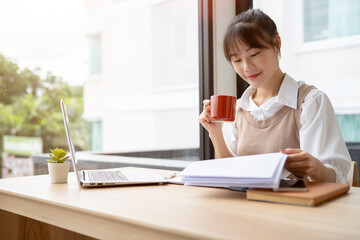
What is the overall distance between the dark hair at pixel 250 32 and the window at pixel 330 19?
32.8 inches

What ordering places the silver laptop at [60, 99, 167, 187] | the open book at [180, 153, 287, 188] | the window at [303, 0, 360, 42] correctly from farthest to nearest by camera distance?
the window at [303, 0, 360, 42] < the silver laptop at [60, 99, 167, 187] < the open book at [180, 153, 287, 188]

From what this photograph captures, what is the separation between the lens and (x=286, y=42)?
2.31 m

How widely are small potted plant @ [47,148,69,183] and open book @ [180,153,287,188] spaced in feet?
1.61

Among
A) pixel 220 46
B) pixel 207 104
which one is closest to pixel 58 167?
pixel 207 104

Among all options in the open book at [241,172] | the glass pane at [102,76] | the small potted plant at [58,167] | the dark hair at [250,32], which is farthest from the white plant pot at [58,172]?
the glass pane at [102,76]

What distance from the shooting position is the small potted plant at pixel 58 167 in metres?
1.27

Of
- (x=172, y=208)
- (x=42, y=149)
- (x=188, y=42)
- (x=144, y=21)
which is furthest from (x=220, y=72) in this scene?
(x=172, y=208)

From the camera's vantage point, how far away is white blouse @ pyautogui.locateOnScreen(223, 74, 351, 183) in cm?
126

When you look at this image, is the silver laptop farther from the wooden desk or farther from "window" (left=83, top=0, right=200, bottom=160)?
"window" (left=83, top=0, right=200, bottom=160)

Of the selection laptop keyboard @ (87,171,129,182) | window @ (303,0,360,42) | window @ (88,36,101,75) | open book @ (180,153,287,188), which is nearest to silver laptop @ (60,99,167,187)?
laptop keyboard @ (87,171,129,182)

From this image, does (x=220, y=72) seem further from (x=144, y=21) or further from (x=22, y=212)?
(x=22, y=212)

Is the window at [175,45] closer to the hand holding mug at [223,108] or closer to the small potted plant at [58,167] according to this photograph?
the hand holding mug at [223,108]

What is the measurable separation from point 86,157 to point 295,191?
196 centimetres

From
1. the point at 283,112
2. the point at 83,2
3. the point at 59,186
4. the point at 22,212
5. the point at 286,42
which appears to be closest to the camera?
the point at 22,212
